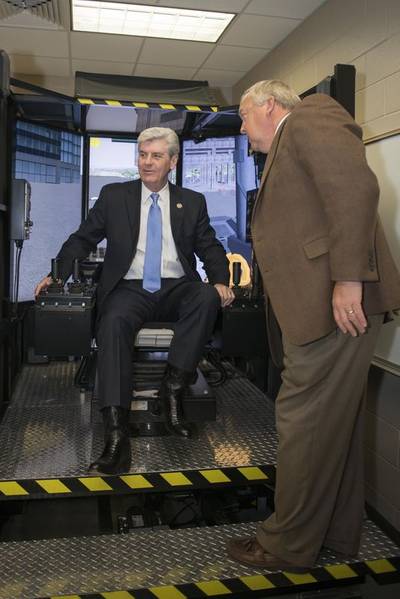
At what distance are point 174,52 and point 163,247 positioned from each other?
9.56 feet

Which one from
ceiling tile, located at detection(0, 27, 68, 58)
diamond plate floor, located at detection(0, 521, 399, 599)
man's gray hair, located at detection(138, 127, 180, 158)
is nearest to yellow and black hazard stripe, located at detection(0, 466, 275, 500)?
diamond plate floor, located at detection(0, 521, 399, 599)

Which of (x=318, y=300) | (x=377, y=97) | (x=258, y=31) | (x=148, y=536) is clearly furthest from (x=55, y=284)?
(x=258, y=31)

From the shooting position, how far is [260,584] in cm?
176

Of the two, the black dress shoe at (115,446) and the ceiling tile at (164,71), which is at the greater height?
the ceiling tile at (164,71)

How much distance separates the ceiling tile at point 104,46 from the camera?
4.72m

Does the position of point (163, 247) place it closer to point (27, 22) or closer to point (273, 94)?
point (273, 94)

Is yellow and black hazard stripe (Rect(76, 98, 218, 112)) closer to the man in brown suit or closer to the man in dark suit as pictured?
the man in dark suit

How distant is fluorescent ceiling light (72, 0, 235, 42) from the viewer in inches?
162

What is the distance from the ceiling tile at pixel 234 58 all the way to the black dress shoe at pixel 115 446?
152 inches

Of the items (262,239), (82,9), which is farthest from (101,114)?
(262,239)

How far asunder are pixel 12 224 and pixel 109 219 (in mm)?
515

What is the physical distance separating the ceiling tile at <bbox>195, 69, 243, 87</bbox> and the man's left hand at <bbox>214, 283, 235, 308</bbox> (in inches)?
143

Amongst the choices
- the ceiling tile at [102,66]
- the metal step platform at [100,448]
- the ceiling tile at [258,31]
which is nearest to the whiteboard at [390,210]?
the metal step platform at [100,448]

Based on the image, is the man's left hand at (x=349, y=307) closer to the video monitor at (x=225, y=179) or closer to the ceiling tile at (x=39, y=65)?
the video monitor at (x=225, y=179)
